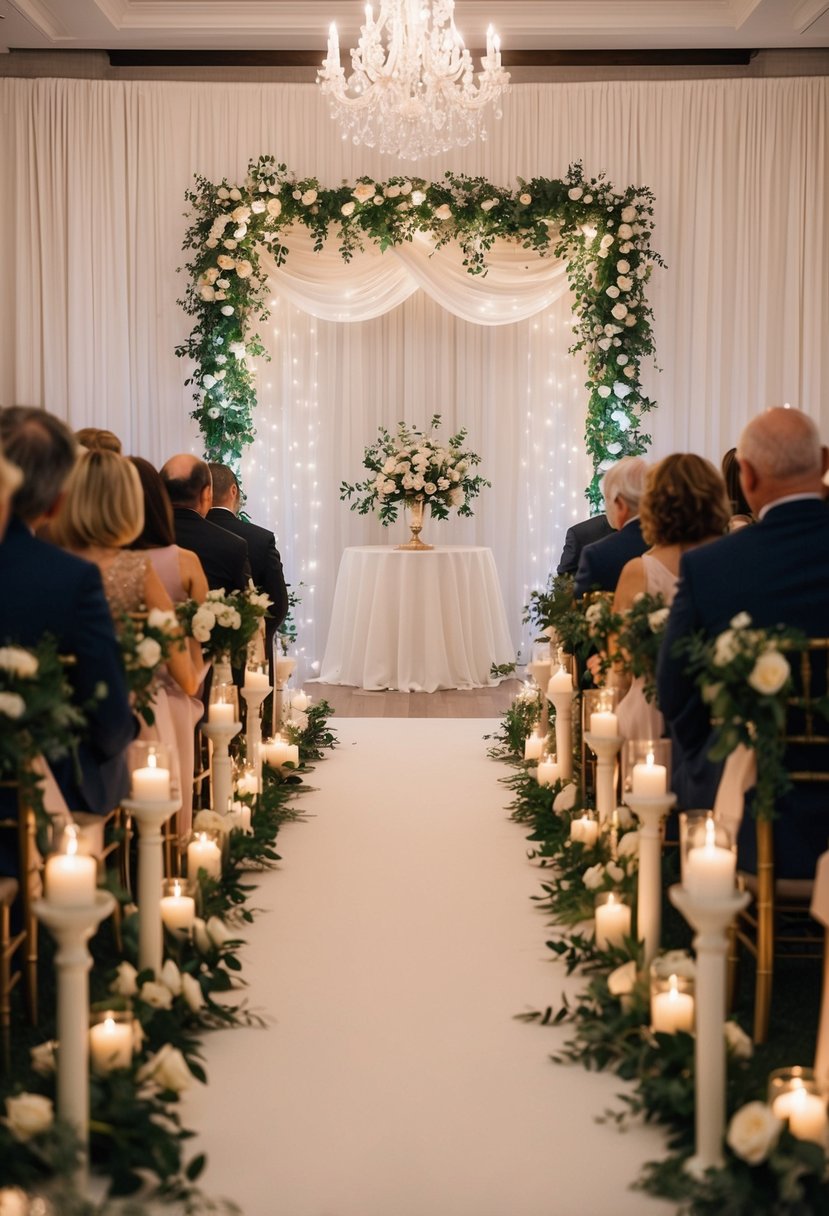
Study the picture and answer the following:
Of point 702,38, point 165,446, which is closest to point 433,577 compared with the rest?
point 165,446

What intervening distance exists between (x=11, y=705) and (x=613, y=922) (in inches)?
75.9

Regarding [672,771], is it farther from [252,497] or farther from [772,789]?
[252,497]

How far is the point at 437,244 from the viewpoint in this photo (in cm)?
1056

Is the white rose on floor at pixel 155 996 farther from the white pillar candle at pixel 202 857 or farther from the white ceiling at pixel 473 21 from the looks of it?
the white ceiling at pixel 473 21

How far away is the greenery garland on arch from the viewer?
1039cm

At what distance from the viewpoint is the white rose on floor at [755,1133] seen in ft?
8.23

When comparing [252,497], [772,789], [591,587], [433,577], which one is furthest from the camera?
[252,497]

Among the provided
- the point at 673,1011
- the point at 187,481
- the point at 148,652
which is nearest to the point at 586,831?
the point at 673,1011

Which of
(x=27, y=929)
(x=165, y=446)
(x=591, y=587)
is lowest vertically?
(x=27, y=929)

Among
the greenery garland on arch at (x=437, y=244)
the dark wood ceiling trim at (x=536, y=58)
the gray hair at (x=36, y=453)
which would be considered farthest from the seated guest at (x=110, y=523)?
the dark wood ceiling trim at (x=536, y=58)

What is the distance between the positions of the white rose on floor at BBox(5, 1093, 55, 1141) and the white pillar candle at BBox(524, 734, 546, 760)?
4.33m

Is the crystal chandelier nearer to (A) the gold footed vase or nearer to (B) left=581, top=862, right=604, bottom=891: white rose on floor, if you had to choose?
(A) the gold footed vase

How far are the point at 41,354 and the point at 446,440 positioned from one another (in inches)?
133

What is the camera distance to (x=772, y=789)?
10.1 feet
